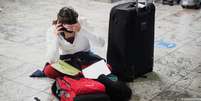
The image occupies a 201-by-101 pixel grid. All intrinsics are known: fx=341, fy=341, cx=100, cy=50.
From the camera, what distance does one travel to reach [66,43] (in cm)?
288

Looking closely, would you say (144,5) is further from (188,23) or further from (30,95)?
(188,23)

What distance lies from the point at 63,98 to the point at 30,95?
360 mm

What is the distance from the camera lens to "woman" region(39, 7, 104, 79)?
2.79 m

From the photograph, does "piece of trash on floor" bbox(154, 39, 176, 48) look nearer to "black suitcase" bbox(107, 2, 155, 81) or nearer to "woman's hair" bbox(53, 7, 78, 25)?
"black suitcase" bbox(107, 2, 155, 81)

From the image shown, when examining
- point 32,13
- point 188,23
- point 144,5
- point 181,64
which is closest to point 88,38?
point 144,5

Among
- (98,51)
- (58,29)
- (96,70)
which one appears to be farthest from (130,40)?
(98,51)

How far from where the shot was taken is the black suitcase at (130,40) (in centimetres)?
276

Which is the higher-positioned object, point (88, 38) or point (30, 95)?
point (88, 38)

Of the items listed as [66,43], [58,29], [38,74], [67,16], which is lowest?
[38,74]

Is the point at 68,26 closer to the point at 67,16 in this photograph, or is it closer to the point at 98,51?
the point at 67,16

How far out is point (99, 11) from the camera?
17.5ft

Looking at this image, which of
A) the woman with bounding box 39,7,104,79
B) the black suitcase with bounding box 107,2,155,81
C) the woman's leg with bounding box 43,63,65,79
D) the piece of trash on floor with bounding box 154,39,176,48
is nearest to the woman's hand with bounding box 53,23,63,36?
the woman with bounding box 39,7,104,79

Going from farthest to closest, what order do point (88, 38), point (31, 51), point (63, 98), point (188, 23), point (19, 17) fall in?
point (19, 17), point (188, 23), point (31, 51), point (88, 38), point (63, 98)

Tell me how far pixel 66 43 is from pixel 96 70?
344mm
